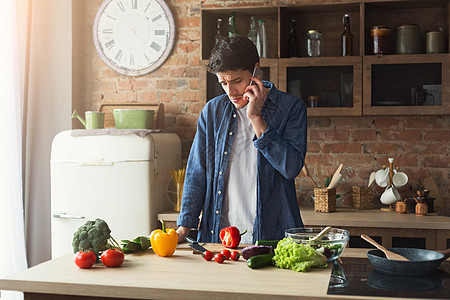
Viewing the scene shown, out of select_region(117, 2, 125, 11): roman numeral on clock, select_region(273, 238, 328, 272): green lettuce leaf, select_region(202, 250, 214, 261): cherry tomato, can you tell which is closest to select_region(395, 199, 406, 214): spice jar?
select_region(273, 238, 328, 272): green lettuce leaf

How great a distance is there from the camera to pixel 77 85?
418 centimetres

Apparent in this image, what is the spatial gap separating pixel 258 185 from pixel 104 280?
94 centimetres

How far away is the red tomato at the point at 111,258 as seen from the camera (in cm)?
177

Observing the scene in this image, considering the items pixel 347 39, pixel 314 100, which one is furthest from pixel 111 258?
pixel 347 39

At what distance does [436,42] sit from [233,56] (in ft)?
6.10

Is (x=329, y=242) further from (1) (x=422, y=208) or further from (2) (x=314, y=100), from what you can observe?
(2) (x=314, y=100)

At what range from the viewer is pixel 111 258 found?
1.77m

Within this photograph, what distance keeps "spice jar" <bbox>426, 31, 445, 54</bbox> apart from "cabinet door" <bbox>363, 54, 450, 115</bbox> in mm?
95

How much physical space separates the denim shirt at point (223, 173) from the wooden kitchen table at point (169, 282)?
0.55 metres

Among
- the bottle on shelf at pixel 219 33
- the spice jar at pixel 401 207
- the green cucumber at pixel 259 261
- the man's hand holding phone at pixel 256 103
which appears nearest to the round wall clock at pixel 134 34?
the bottle on shelf at pixel 219 33

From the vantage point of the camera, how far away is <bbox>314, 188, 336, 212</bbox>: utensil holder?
349 cm

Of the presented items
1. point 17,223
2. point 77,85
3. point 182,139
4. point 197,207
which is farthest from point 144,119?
point 197,207

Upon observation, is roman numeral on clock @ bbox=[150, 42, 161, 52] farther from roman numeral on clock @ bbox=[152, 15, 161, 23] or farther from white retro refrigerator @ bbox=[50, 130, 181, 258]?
white retro refrigerator @ bbox=[50, 130, 181, 258]

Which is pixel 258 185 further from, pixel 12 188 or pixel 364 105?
pixel 12 188
